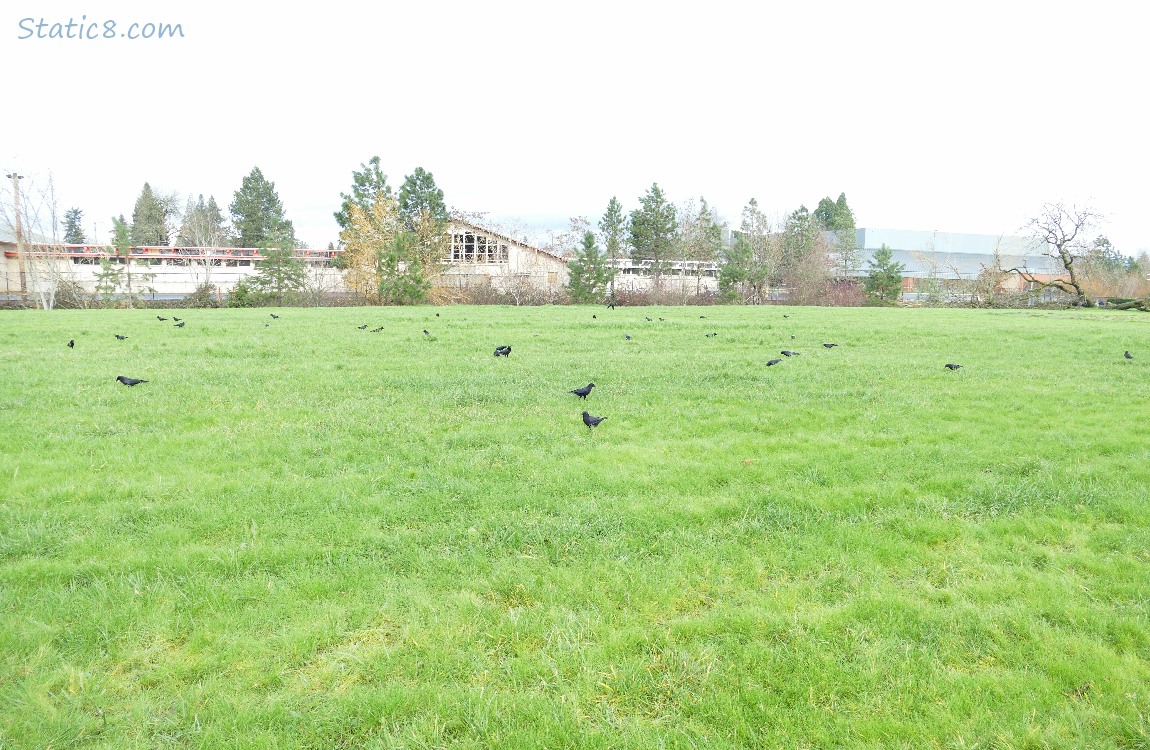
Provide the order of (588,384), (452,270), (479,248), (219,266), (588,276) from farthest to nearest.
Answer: (219,266) → (479,248) → (452,270) → (588,276) → (588,384)

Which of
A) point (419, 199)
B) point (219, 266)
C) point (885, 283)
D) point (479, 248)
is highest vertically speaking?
point (419, 199)

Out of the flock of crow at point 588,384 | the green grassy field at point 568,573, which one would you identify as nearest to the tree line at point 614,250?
the flock of crow at point 588,384

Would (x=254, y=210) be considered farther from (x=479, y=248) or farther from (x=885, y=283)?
(x=885, y=283)

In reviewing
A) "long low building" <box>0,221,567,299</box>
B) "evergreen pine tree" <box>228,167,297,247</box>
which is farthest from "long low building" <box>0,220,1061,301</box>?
"evergreen pine tree" <box>228,167,297,247</box>

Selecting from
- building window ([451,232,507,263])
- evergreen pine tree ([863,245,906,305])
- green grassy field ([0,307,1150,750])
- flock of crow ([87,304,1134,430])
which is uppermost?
building window ([451,232,507,263])

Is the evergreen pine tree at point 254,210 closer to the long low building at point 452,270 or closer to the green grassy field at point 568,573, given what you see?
the long low building at point 452,270

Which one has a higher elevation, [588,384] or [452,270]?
[452,270]

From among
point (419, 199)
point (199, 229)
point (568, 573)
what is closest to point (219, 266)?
point (199, 229)

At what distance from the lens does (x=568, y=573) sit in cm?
372

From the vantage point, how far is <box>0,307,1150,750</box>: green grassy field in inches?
104

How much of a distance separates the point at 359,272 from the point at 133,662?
135ft

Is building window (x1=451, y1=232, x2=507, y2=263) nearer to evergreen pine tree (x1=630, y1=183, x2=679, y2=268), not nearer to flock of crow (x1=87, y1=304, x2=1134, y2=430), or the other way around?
evergreen pine tree (x1=630, y1=183, x2=679, y2=268)

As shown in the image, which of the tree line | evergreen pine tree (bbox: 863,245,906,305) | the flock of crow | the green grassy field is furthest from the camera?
evergreen pine tree (bbox: 863,245,906,305)

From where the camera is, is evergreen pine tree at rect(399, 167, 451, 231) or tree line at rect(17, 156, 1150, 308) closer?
tree line at rect(17, 156, 1150, 308)
